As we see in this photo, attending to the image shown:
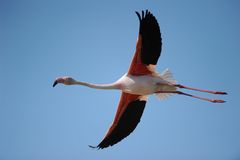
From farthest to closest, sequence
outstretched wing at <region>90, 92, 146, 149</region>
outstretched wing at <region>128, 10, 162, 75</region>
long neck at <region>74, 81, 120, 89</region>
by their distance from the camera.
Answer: outstretched wing at <region>90, 92, 146, 149</region>
long neck at <region>74, 81, 120, 89</region>
outstretched wing at <region>128, 10, 162, 75</region>

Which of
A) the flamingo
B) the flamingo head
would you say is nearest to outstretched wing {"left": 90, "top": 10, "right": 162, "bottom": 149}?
the flamingo

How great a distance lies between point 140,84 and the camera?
11.9m

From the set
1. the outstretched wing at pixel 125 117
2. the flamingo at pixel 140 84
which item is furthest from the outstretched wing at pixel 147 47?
the outstretched wing at pixel 125 117

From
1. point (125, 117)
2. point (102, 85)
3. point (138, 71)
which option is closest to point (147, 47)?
point (138, 71)

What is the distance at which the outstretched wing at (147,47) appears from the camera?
11.1 metres

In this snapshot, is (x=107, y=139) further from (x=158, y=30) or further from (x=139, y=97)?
(x=158, y=30)

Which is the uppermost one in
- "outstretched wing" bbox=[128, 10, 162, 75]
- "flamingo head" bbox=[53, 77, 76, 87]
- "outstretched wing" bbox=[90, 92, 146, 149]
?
"outstretched wing" bbox=[128, 10, 162, 75]

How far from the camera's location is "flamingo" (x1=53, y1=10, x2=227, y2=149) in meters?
11.2

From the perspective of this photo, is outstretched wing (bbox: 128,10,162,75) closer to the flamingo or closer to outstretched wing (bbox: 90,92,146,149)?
the flamingo

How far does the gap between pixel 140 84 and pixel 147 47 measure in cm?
110

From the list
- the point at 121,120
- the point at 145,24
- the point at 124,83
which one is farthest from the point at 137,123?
the point at 145,24

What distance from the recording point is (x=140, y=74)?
12.0 m

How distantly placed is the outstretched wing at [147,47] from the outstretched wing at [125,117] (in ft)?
3.58

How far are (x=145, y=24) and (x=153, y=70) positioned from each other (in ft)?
5.09
